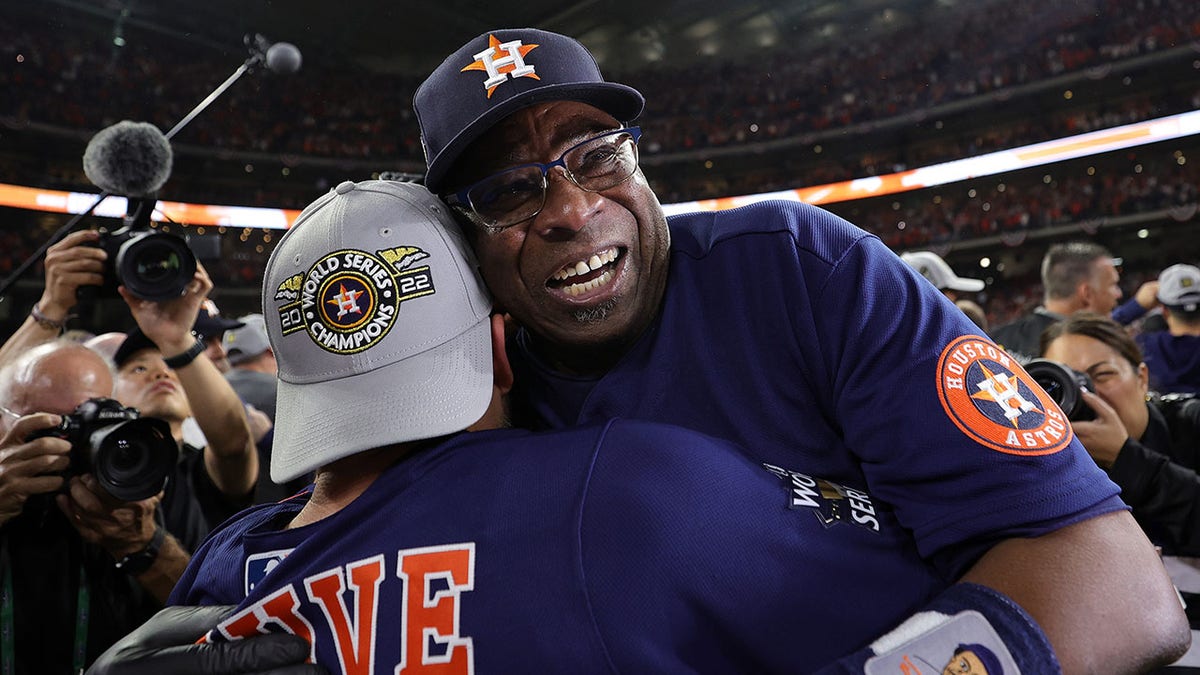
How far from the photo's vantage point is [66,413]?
1951 mm

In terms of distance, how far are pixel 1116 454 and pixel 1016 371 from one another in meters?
1.22

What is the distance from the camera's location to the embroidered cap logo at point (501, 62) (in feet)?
4.13

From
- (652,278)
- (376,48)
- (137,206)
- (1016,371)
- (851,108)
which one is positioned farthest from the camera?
(851,108)

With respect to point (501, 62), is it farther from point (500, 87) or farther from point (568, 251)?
point (568, 251)

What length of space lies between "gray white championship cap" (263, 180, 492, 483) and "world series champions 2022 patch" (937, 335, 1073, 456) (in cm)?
56

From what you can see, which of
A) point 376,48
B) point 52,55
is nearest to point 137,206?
point 376,48

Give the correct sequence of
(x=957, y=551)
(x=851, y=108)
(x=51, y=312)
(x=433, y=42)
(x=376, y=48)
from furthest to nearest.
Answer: (x=851, y=108), (x=376, y=48), (x=433, y=42), (x=51, y=312), (x=957, y=551)

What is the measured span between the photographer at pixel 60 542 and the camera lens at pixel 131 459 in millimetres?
78

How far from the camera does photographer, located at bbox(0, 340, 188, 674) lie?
179 cm

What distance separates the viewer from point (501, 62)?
1.28m

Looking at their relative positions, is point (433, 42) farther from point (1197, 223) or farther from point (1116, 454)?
point (1197, 223)

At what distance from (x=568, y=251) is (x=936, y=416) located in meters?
0.58

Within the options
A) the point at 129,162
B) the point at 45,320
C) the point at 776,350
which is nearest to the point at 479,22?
the point at 129,162

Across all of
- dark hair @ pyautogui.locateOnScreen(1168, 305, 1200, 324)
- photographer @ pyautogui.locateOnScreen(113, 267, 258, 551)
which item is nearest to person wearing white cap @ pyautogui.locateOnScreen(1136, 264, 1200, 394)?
dark hair @ pyautogui.locateOnScreen(1168, 305, 1200, 324)
